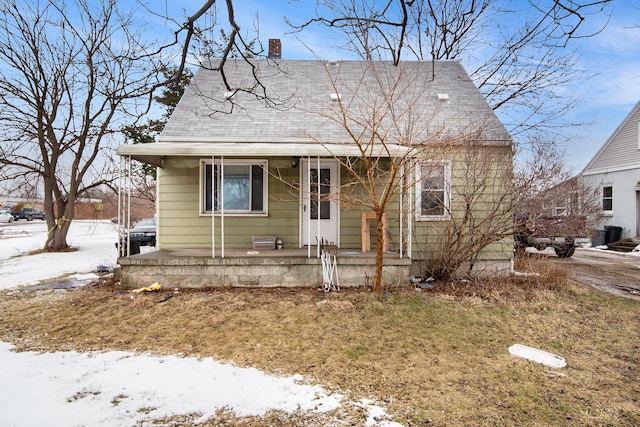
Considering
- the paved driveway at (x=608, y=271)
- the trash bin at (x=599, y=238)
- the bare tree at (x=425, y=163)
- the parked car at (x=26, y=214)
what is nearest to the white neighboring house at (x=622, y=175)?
the trash bin at (x=599, y=238)

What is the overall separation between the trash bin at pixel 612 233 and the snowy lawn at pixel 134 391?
18.6m

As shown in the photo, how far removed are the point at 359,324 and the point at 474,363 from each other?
5.33 ft

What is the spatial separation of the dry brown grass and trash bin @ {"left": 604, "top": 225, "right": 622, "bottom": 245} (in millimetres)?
12172

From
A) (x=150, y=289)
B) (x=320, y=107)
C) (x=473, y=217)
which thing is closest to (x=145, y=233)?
(x=150, y=289)

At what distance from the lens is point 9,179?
1206 centimetres

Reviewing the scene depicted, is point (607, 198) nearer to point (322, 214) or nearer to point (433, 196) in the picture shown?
point (433, 196)

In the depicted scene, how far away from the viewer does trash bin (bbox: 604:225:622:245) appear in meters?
16.4

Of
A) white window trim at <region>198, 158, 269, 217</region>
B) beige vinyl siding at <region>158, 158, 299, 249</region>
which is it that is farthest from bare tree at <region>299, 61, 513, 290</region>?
white window trim at <region>198, 158, 269, 217</region>

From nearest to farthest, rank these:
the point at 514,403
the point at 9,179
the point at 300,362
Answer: the point at 514,403
the point at 300,362
the point at 9,179

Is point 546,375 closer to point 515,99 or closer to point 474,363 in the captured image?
point 474,363

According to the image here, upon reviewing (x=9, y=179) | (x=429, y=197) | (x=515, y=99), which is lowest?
(x=429, y=197)

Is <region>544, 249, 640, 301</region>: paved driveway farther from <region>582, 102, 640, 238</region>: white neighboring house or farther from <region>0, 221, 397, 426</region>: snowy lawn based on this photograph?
<region>0, 221, 397, 426</region>: snowy lawn

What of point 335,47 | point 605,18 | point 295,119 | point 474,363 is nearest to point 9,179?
point 295,119

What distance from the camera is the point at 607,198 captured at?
17781 mm
